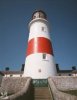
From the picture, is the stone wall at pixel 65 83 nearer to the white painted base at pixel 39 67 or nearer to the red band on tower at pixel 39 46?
the white painted base at pixel 39 67

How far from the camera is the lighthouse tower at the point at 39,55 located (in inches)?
731

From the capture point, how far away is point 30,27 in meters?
23.2

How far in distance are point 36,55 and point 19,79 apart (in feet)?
12.9

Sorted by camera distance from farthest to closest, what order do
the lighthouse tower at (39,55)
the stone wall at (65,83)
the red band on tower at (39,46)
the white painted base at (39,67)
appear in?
the red band on tower at (39,46)
the lighthouse tower at (39,55)
the white painted base at (39,67)
the stone wall at (65,83)

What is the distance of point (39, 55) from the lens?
1922 centimetres

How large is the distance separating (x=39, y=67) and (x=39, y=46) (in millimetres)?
2719

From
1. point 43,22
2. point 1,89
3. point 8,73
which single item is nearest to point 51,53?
point 43,22

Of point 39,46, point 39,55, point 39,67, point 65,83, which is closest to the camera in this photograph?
point 65,83

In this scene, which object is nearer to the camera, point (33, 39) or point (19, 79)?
point (19, 79)

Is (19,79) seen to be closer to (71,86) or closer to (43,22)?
(71,86)

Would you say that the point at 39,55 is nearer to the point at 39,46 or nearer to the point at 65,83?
the point at 39,46

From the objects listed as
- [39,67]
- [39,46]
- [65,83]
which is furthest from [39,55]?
[65,83]

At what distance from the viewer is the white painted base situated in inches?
726

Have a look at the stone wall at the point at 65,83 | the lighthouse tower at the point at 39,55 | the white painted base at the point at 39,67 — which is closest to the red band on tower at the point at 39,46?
the lighthouse tower at the point at 39,55
